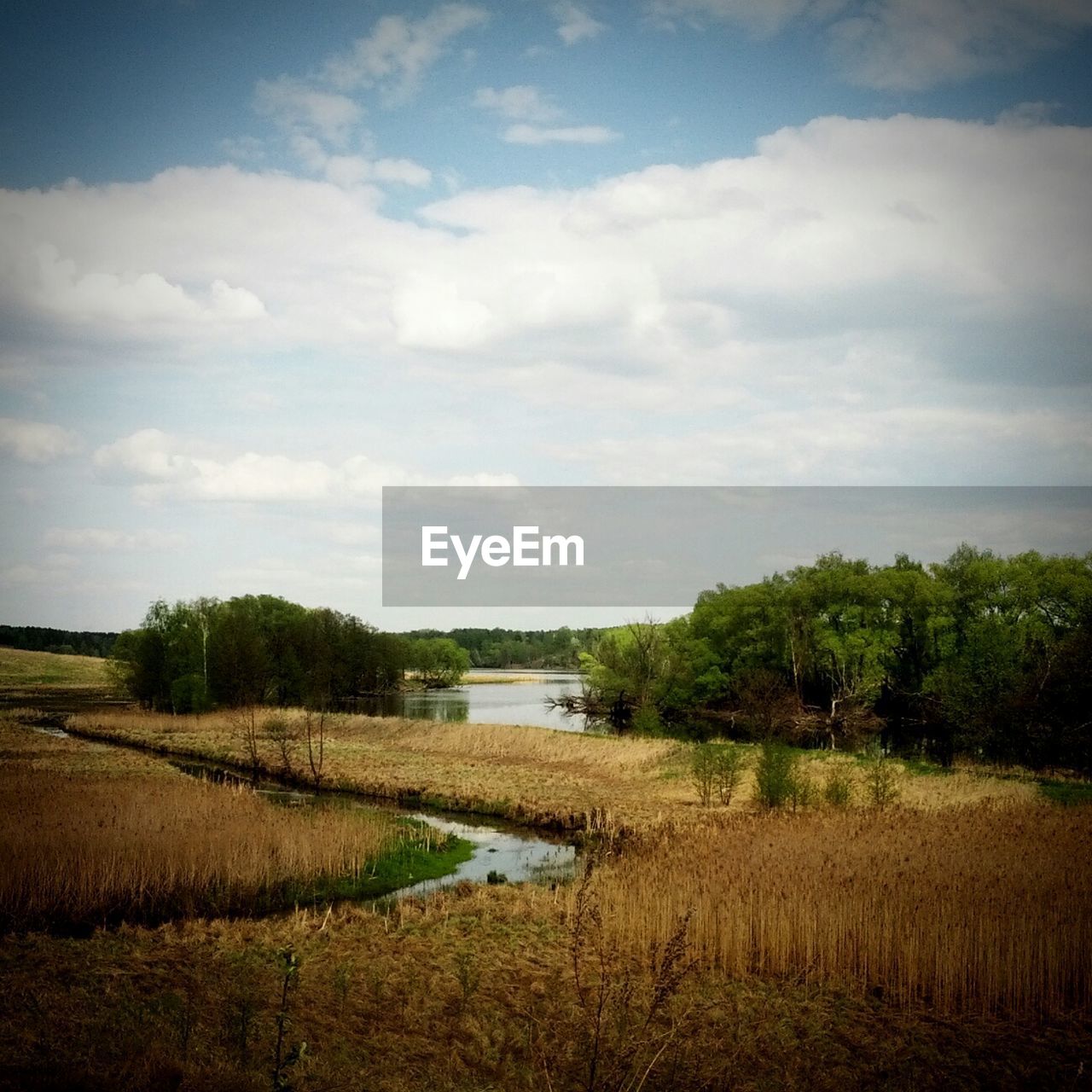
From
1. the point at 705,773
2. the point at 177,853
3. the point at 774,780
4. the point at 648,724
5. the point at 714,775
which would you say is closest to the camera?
the point at 177,853

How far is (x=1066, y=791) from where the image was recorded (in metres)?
26.7

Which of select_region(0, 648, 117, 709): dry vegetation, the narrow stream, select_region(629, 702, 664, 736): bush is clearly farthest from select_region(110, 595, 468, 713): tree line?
the narrow stream

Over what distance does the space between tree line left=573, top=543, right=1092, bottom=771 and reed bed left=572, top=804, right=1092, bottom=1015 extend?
28.0 meters

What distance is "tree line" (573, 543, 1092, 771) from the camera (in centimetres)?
5116

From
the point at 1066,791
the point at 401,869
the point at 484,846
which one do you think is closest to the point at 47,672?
the point at 484,846

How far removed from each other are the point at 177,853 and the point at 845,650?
51.4 metres

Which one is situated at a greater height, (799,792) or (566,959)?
(566,959)

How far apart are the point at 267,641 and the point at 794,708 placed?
43108 mm

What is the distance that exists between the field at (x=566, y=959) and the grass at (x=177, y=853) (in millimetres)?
66

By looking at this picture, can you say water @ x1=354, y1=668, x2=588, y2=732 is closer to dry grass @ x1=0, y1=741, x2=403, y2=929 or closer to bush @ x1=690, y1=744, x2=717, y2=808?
bush @ x1=690, y1=744, x2=717, y2=808

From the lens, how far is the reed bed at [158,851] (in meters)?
14.0

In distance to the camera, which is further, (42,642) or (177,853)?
(42,642)

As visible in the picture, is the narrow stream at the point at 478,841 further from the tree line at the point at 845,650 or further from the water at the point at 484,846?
the tree line at the point at 845,650

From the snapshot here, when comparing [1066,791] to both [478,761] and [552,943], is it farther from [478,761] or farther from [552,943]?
[478,761]
